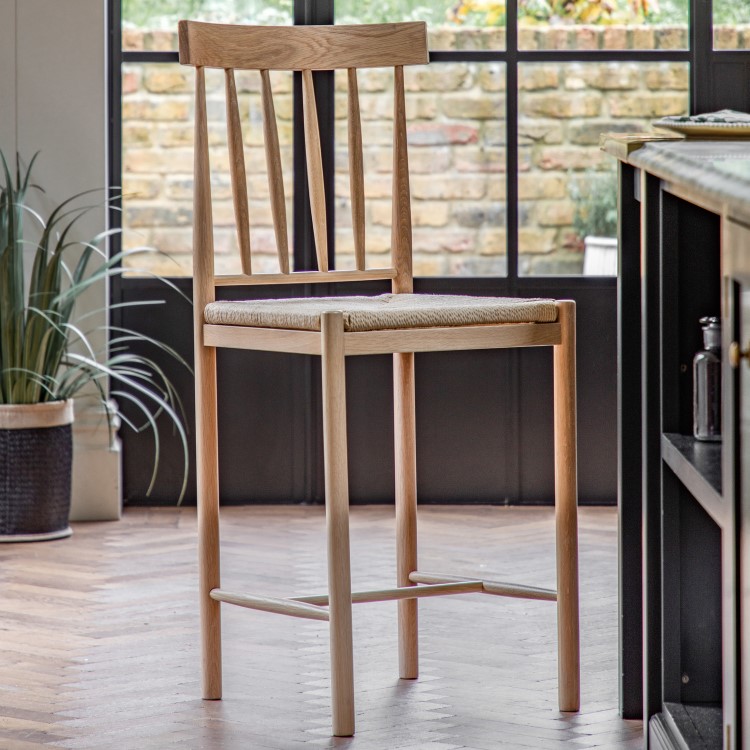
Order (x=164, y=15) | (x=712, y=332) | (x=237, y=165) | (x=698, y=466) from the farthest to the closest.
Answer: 1. (x=164, y=15)
2. (x=237, y=165)
3. (x=712, y=332)
4. (x=698, y=466)

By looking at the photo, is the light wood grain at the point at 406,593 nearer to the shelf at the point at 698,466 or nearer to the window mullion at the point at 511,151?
the shelf at the point at 698,466

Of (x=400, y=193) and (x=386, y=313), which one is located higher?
(x=400, y=193)

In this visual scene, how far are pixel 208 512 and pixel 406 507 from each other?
0.34 metres

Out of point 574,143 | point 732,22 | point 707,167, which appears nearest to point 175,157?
point 574,143

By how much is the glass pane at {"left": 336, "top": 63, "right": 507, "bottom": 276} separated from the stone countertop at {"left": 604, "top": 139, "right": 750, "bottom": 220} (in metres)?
1.98

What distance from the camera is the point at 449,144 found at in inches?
147

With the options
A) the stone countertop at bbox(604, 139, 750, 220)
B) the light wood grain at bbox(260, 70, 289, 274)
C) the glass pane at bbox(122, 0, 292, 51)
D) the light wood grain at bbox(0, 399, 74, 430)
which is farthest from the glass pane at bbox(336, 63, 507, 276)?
the stone countertop at bbox(604, 139, 750, 220)

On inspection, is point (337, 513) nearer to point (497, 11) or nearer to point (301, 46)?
point (301, 46)

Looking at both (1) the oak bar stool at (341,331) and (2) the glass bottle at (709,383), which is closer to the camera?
(2) the glass bottle at (709,383)

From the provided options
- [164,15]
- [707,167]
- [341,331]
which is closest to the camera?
[707,167]

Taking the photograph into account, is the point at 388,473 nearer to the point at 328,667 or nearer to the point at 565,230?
the point at 565,230

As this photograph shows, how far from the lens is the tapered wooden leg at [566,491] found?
1981 millimetres

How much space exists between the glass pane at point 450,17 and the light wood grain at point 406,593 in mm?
2033

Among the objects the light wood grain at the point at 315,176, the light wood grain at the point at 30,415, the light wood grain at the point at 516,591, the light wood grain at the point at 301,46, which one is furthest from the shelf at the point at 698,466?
the light wood grain at the point at 30,415
